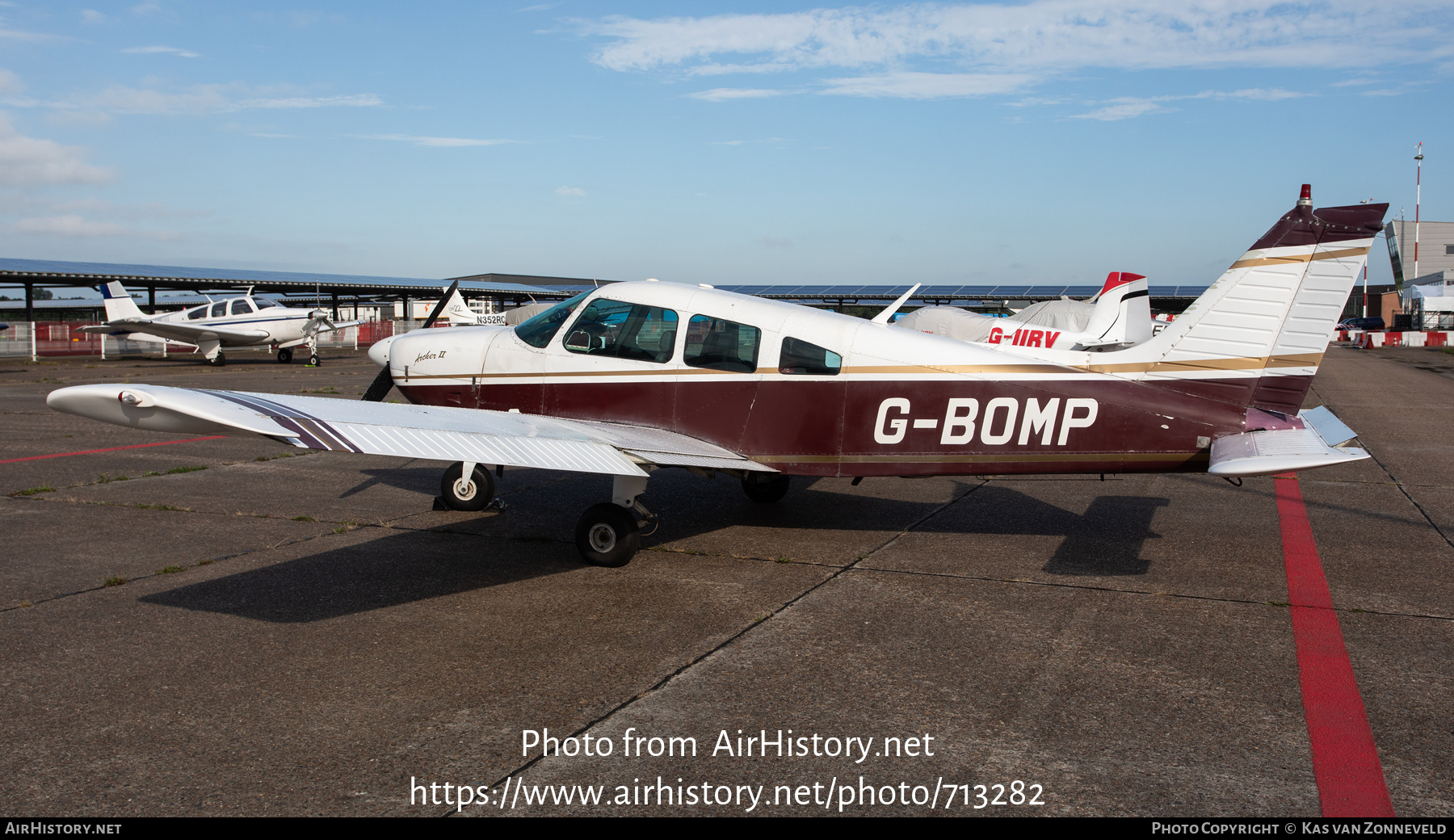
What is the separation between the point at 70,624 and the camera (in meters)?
5.46

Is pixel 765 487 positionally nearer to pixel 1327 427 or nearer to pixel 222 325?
pixel 1327 427

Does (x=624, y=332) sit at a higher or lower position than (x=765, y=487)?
higher

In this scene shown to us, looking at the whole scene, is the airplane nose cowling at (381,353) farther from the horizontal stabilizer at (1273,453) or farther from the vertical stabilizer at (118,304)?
the vertical stabilizer at (118,304)

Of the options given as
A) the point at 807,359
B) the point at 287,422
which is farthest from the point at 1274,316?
the point at 287,422

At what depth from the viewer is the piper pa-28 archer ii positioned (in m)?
6.28

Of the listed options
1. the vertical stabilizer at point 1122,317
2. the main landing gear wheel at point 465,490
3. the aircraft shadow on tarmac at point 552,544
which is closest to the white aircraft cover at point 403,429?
the aircraft shadow on tarmac at point 552,544

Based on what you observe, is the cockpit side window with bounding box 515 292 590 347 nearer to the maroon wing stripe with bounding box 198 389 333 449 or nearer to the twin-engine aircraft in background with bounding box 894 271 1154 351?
the maroon wing stripe with bounding box 198 389 333 449

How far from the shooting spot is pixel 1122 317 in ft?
72.2

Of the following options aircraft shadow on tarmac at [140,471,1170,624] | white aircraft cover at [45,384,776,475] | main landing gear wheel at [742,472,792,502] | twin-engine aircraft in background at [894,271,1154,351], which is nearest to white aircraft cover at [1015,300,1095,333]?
twin-engine aircraft in background at [894,271,1154,351]

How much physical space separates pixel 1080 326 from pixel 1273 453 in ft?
67.7

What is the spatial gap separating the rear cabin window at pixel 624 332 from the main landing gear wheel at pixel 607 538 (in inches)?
53.0

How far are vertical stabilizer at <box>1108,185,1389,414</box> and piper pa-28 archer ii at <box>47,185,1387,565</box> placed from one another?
0.01m

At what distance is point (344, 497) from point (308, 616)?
405 cm

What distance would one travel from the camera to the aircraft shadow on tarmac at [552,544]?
6078 millimetres
